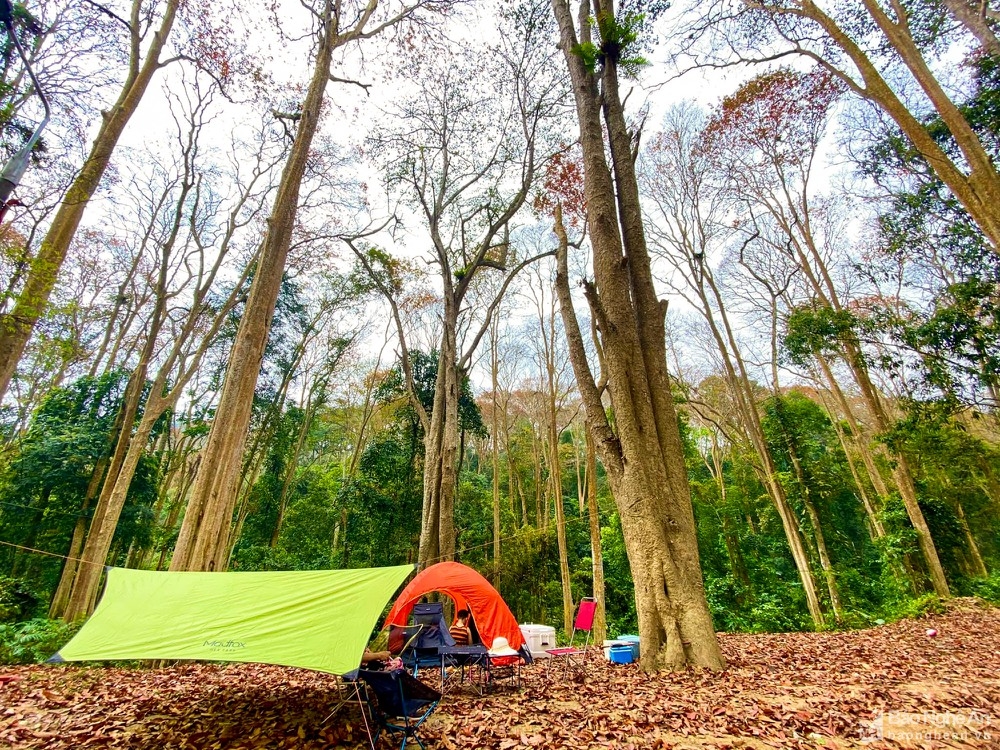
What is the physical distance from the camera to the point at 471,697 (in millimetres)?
4270

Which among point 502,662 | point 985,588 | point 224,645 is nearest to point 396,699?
point 224,645

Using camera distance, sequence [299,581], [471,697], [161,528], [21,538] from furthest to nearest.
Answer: [161,528], [21,538], [471,697], [299,581]

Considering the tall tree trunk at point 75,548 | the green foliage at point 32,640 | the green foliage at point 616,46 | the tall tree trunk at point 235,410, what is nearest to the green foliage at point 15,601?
the tall tree trunk at point 75,548

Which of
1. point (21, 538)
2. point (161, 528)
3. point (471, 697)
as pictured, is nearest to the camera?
point (471, 697)

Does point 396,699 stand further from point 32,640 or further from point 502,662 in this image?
point 32,640

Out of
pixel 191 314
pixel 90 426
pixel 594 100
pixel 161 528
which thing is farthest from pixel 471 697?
pixel 161 528

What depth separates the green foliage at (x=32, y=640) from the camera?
5309mm

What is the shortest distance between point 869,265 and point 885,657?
861 cm

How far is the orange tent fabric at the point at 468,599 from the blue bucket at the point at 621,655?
1417 millimetres

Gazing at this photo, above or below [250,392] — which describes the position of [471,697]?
below

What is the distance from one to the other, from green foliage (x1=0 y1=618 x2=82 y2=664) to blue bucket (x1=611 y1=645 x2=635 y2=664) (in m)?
7.05

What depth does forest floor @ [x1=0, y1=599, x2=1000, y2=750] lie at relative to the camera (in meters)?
2.49

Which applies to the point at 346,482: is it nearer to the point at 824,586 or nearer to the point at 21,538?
the point at 21,538

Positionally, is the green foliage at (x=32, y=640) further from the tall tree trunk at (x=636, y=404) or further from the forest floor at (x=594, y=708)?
the tall tree trunk at (x=636, y=404)
